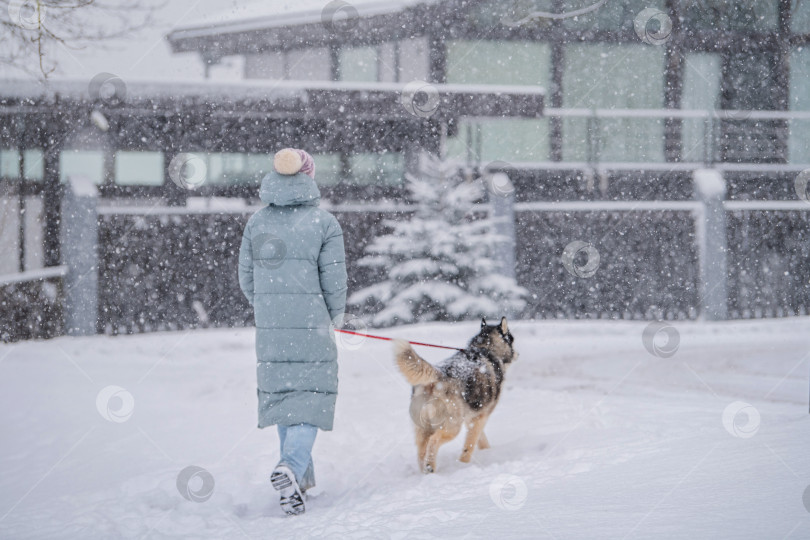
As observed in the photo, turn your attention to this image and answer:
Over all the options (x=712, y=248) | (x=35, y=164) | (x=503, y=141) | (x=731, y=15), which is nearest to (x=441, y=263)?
(x=503, y=141)

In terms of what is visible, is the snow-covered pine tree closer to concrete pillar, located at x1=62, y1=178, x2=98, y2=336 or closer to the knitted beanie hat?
concrete pillar, located at x1=62, y1=178, x2=98, y2=336

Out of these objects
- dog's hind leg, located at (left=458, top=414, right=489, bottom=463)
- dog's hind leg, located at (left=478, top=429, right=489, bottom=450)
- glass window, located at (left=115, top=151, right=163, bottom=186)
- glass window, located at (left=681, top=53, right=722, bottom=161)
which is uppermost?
glass window, located at (left=681, top=53, right=722, bottom=161)

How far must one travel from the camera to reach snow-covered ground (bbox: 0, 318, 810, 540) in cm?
282

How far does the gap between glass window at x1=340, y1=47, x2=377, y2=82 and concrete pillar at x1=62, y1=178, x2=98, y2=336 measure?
6.48m

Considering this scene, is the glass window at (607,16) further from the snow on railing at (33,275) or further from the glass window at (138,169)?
the snow on railing at (33,275)

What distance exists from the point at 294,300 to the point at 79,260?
7.99 m

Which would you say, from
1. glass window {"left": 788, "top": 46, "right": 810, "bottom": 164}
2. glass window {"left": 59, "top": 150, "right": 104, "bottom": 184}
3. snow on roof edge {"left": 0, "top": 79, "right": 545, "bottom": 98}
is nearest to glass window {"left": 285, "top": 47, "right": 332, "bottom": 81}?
snow on roof edge {"left": 0, "top": 79, "right": 545, "bottom": 98}

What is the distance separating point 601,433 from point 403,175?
9.29m

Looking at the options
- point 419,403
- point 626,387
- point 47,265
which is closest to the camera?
point 419,403

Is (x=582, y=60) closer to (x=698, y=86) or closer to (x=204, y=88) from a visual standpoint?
(x=698, y=86)

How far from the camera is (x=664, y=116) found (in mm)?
14195

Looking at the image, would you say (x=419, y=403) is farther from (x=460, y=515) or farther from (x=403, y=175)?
(x=403, y=175)

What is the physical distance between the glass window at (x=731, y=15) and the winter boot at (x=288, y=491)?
14757mm

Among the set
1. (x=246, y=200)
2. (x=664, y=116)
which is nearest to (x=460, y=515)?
(x=246, y=200)
